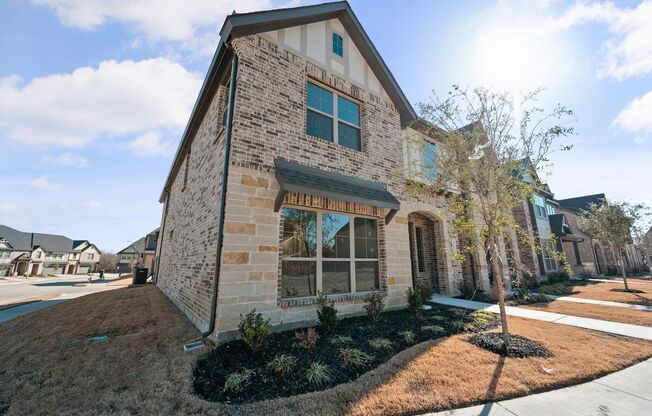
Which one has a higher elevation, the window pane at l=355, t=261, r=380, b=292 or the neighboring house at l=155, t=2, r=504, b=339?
the neighboring house at l=155, t=2, r=504, b=339

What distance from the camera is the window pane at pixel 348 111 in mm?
8164

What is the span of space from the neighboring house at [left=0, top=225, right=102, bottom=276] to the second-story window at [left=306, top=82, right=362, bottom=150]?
66.7m

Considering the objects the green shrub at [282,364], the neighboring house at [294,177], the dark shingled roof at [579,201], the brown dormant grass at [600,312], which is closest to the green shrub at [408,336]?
the neighboring house at [294,177]

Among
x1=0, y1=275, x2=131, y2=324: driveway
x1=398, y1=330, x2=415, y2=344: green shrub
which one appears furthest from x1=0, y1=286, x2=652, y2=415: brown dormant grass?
x1=0, y1=275, x2=131, y2=324: driveway

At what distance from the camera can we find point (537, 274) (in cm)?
1686

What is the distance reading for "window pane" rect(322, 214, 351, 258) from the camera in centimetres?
689

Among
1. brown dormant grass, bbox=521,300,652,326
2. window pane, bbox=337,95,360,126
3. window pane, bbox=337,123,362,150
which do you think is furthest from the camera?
window pane, bbox=337,95,360,126

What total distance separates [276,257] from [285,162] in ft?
7.49

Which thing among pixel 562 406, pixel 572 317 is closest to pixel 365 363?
pixel 562 406

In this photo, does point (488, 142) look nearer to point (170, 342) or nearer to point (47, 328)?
point (170, 342)

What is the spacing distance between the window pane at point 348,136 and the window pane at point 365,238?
93.9 inches

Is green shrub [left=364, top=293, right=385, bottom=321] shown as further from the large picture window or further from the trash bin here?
the trash bin

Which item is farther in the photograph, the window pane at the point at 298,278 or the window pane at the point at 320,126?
the window pane at the point at 320,126

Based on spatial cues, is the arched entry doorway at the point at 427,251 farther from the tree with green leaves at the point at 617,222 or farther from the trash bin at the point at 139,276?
the trash bin at the point at 139,276
